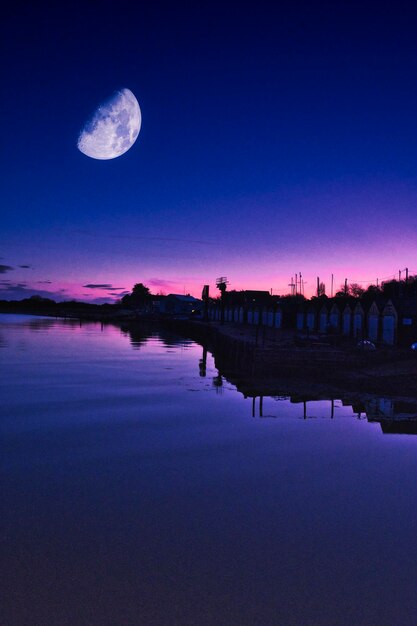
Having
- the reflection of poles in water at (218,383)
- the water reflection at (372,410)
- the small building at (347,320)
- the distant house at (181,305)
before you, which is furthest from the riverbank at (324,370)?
the distant house at (181,305)

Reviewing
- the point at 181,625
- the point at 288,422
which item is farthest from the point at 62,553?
the point at 288,422

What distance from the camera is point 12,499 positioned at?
1140 centimetres

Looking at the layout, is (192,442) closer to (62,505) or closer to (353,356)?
(62,505)

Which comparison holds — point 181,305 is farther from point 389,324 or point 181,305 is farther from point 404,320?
point 404,320

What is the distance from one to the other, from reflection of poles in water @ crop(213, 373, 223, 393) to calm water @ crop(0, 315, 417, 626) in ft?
25.7

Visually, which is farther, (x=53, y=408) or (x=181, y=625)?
(x=53, y=408)

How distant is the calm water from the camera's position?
757 cm

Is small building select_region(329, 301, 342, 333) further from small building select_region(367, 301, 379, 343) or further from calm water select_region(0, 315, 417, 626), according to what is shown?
calm water select_region(0, 315, 417, 626)

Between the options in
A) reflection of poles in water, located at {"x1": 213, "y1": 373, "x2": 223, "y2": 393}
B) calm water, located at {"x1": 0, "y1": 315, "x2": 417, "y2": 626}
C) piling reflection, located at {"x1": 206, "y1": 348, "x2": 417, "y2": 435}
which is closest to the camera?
calm water, located at {"x1": 0, "y1": 315, "x2": 417, "y2": 626}

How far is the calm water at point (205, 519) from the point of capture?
7.57 metres

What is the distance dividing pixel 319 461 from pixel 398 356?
19.0m

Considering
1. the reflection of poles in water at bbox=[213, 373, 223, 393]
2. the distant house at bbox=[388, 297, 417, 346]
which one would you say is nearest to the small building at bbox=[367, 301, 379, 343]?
the distant house at bbox=[388, 297, 417, 346]

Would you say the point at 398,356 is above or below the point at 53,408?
above

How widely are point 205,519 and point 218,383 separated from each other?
21771 mm
